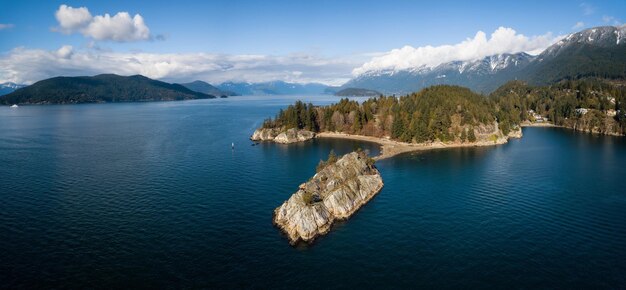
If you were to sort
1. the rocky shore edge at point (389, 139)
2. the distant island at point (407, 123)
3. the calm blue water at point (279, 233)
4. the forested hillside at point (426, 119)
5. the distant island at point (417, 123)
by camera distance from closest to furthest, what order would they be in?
1. the calm blue water at point (279, 233)
2. the rocky shore edge at point (389, 139)
3. the distant island at point (407, 123)
4. the distant island at point (417, 123)
5. the forested hillside at point (426, 119)

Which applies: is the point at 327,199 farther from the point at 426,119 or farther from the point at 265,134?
the point at 265,134

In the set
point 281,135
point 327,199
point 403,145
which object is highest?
point 281,135

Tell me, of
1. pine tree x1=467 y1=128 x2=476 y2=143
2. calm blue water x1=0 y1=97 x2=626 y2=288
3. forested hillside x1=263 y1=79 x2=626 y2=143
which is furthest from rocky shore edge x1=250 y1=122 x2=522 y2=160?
calm blue water x1=0 y1=97 x2=626 y2=288

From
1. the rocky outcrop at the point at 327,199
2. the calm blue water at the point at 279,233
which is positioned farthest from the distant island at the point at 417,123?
the rocky outcrop at the point at 327,199

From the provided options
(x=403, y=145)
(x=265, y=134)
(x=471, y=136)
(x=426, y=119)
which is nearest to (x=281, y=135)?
(x=265, y=134)

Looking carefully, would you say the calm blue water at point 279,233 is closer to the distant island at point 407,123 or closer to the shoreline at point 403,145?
the shoreline at point 403,145

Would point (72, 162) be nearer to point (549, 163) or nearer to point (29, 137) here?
point (29, 137)
